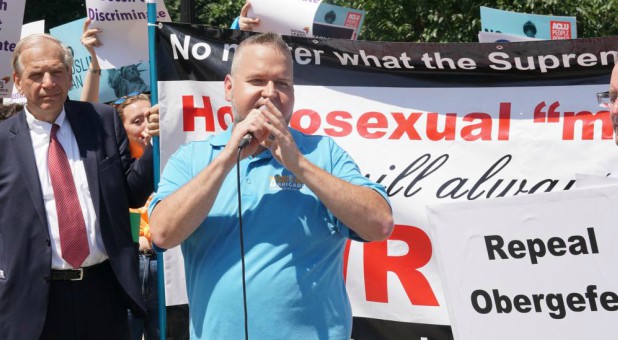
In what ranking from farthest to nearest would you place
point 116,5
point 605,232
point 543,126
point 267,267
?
point 116,5, point 543,126, point 267,267, point 605,232

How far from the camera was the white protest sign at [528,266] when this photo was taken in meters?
2.64

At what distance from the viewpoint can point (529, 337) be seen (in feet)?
8.95

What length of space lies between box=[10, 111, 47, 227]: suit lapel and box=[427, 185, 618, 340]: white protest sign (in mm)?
1864

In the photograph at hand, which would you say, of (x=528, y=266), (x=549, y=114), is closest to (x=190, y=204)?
(x=528, y=266)

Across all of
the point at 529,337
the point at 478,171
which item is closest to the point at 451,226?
the point at 529,337

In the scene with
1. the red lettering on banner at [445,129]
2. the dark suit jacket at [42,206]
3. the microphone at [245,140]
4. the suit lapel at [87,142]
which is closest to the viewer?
the microphone at [245,140]

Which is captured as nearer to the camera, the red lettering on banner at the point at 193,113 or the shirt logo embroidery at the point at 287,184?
the shirt logo embroidery at the point at 287,184

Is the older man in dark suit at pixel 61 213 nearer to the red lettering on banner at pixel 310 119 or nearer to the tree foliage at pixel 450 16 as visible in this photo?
the red lettering on banner at pixel 310 119

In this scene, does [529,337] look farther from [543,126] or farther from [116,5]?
[116,5]

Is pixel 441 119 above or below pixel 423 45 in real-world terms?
below

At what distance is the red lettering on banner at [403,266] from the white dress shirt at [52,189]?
1310mm

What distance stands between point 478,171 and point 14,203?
7.06 feet

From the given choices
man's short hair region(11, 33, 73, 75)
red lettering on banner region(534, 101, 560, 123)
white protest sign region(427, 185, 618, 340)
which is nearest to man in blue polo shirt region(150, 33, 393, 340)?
white protest sign region(427, 185, 618, 340)

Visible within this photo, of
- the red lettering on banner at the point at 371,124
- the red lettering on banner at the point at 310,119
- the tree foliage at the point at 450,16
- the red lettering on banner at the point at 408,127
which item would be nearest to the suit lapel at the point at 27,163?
the red lettering on banner at the point at 310,119
